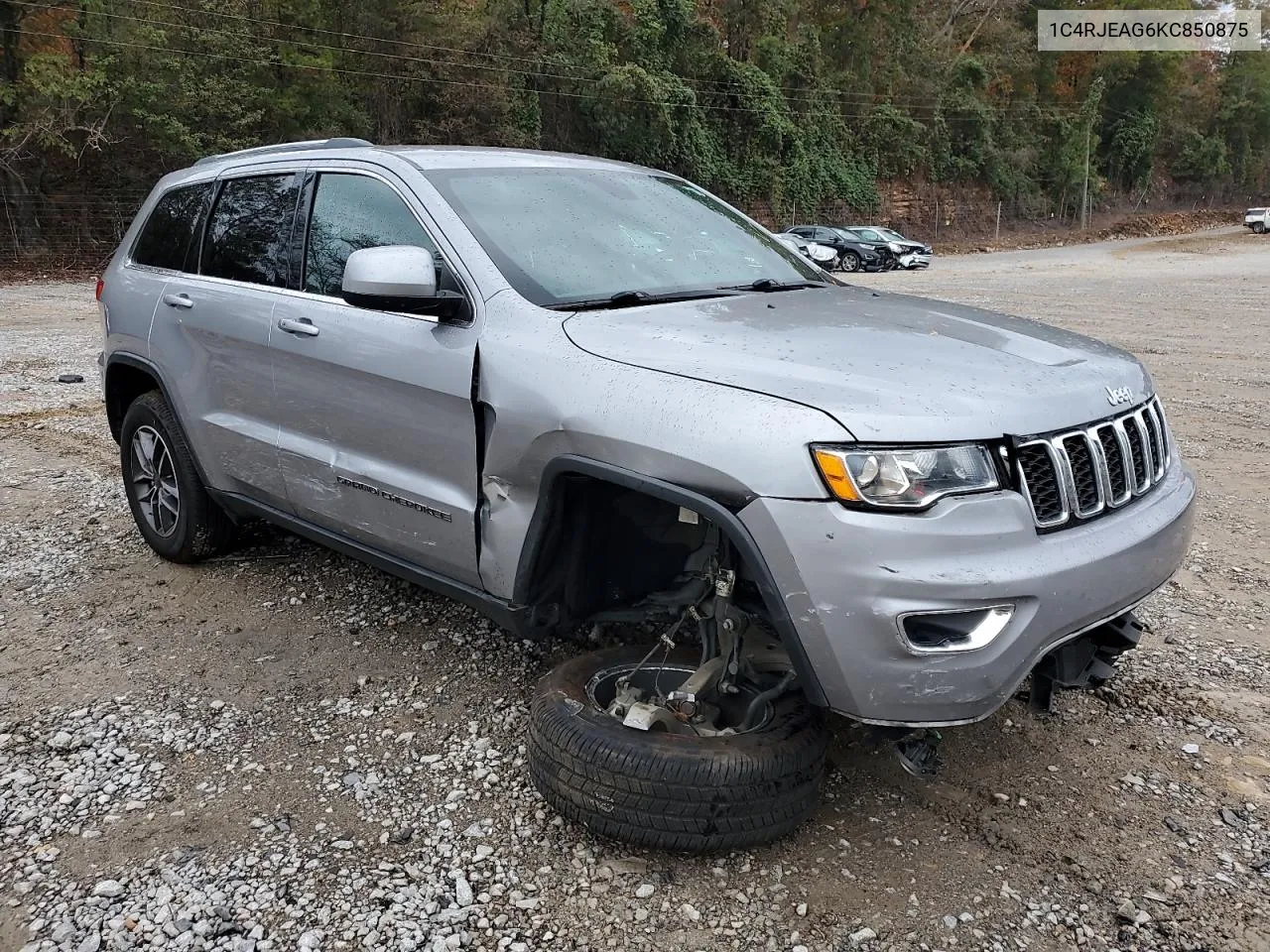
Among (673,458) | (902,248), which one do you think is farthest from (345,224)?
(902,248)

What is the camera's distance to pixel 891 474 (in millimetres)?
2344

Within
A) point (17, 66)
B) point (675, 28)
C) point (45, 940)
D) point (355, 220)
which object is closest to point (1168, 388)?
point (355, 220)

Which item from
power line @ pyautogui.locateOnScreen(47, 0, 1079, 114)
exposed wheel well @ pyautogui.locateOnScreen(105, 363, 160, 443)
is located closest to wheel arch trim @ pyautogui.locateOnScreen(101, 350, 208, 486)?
exposed wheel well @ pyautogui.locateOnScreen(105, 363, 160, 443)

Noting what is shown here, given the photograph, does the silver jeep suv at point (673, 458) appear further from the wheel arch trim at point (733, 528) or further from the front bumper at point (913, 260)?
the front bumper at point (913, 260)

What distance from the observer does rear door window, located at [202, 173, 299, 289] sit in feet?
12.9

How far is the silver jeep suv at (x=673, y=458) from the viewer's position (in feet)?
7.77

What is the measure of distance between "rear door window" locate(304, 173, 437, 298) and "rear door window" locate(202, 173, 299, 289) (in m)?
0.17

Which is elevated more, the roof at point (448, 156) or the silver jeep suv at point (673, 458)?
the roof at point (448, 156)

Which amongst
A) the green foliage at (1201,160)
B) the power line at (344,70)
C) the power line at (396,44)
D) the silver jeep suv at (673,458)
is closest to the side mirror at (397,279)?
the silver jeep suv at (673,458)

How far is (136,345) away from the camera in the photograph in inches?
182

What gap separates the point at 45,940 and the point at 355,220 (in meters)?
2.37

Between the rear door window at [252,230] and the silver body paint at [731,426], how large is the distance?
0.10 m

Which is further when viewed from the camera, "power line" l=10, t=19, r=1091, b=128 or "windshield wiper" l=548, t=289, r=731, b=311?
"power line" l=10, t=19, r=1091, b=128

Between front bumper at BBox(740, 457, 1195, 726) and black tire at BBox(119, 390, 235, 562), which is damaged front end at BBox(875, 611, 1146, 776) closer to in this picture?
front bumper at BBox(740, 457, 1195, 726)
